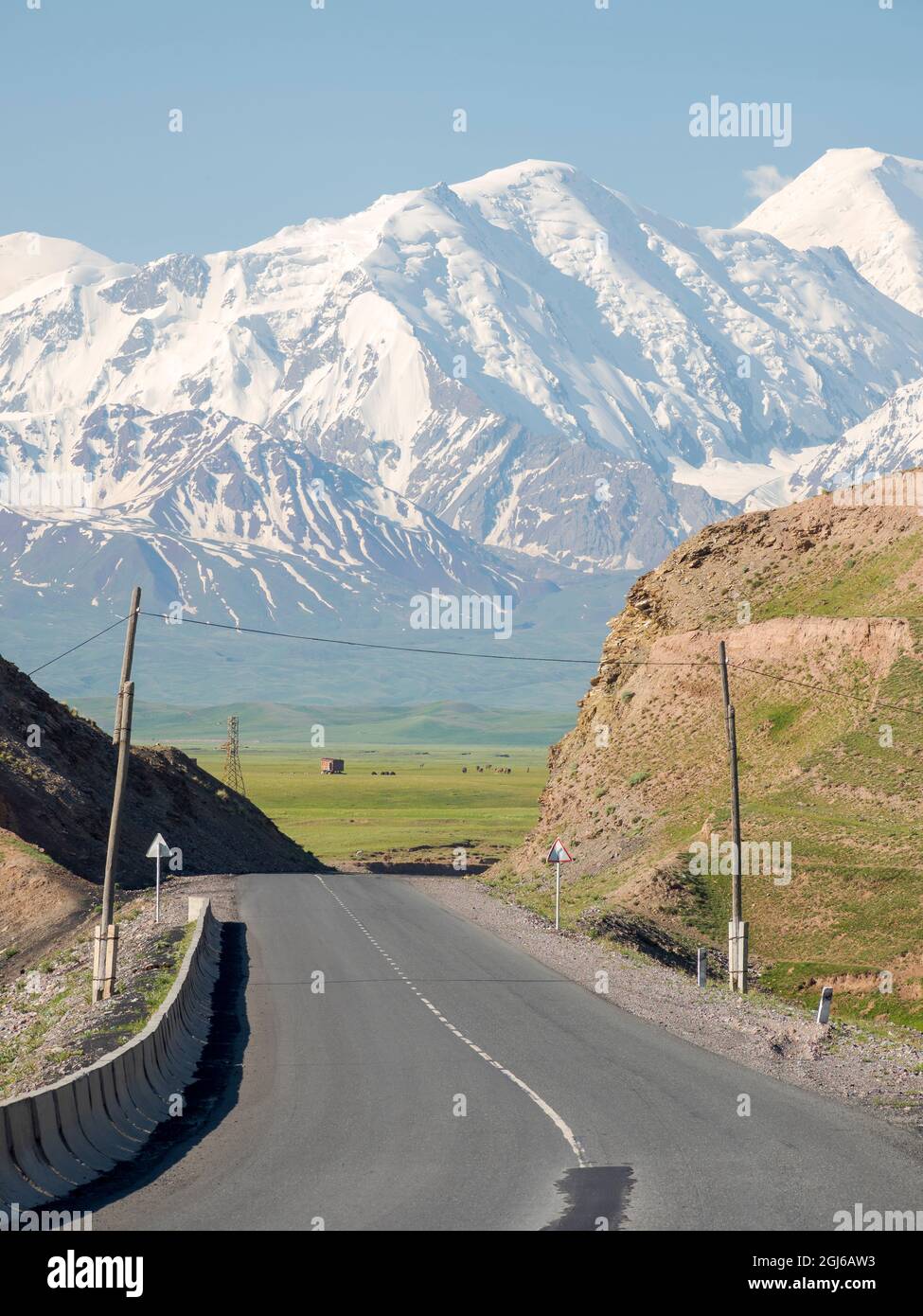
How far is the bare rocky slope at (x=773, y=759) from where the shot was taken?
2159 inches

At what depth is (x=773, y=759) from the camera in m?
68.9

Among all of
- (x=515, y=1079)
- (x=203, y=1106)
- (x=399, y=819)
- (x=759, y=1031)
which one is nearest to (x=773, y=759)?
(x=759, y=1031)

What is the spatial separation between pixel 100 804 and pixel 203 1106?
54.3 m

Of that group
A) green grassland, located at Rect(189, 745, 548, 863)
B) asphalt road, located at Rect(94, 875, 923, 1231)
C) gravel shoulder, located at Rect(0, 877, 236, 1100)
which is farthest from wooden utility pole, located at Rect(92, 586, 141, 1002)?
green grassland, located at Rect(189, 745, 548, 863)

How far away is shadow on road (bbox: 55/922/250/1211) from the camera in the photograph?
18594 millimetres

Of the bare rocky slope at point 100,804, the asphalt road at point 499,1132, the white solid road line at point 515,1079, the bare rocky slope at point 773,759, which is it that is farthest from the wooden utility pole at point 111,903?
the bare rocky slope at point 100,804

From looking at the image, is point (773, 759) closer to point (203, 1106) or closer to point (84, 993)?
point (84, 993)

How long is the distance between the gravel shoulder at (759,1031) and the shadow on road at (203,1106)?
8673 mm

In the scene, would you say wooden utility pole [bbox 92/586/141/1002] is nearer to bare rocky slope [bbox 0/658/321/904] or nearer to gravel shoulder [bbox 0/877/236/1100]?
gravel shoulder [bbox 0/877/236/1100]

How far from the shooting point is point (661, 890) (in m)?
59.3

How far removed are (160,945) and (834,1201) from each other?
29228mm

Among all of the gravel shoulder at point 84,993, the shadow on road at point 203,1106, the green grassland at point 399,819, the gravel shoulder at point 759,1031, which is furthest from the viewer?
the green grassland at point 399,819

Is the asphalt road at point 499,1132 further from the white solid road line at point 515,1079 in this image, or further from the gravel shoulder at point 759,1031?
the gravel shoulder at point 759,1031

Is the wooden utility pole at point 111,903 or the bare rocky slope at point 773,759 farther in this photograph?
the bare rocky slope at point 773,759
